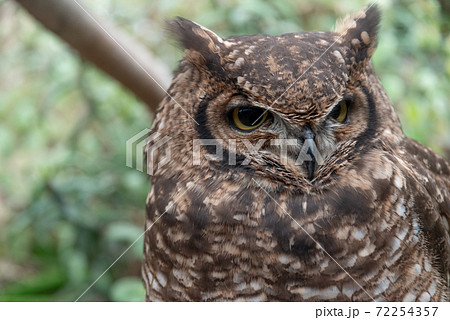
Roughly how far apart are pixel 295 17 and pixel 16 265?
264cm

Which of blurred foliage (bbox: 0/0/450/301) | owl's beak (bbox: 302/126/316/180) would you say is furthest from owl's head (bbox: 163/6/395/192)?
blurred foliage (bbox: 0/0/450/301)

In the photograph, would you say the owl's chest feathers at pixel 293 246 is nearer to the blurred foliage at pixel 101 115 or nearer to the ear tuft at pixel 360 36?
the ear tuft at pixel 360 36

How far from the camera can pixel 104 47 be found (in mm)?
1688

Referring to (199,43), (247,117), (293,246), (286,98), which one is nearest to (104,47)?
(199,43)

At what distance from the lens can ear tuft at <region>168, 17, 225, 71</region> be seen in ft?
3.90

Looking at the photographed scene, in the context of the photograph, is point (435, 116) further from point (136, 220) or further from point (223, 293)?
point (136, 220)

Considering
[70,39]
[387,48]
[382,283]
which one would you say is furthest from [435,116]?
[70,39]

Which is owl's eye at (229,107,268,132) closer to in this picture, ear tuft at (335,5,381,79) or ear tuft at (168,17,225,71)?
ear tuft at (168,17,225,71)

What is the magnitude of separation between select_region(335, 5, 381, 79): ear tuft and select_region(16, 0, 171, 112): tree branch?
644 millimetres

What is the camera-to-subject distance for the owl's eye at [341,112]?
1168 mm

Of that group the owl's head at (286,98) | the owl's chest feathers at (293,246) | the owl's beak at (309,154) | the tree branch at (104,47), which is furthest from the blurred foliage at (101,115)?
the owl's beak at (309,154)

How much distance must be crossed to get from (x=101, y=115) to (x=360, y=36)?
5.66 feet

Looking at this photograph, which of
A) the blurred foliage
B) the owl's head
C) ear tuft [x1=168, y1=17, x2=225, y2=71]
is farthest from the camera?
the blurred foliage

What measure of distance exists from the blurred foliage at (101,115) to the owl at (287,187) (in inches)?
26.4
